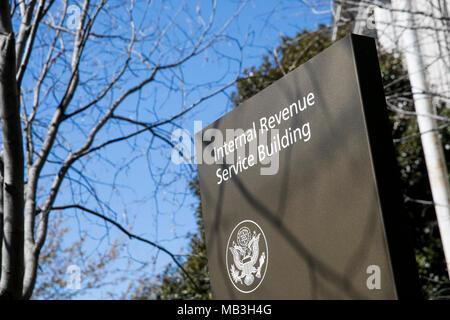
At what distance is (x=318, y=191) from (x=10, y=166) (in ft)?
5.04

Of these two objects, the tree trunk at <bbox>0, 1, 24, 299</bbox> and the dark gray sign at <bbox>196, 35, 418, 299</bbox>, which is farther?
the tree trunk at <bbox>0, 1, 24, 299</bbox>

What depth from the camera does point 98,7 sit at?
4395mm

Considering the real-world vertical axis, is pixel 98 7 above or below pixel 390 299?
above

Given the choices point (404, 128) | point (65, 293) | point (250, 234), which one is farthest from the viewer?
point (65, 293)

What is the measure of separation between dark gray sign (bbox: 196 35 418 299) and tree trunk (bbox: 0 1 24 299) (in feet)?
3.36

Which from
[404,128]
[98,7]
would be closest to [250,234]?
[98,7]

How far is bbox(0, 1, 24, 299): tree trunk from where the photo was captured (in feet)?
8.32

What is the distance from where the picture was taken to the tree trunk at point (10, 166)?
254 centimetres

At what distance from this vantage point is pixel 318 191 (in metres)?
2.07

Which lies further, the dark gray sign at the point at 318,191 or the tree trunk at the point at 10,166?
the tree trunk at the point at 10,166

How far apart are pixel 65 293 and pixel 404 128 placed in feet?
26.6

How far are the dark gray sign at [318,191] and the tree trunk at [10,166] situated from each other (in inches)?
40.3

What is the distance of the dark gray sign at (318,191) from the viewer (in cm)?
185
